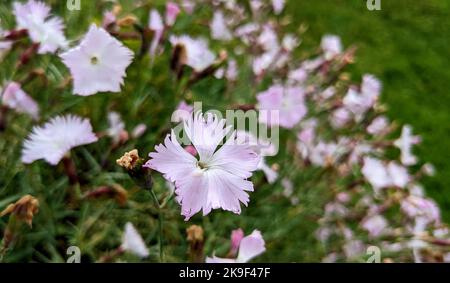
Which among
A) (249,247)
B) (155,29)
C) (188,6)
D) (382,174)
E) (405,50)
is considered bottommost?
(249,247)

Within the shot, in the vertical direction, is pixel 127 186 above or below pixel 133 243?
above

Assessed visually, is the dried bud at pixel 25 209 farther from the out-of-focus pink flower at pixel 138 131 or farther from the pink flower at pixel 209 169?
the out-of-focus pink flower at pixel 138 131

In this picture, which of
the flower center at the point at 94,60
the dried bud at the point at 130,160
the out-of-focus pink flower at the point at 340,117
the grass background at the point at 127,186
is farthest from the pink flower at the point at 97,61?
the out-of-focus pink flower at the point at 340,117

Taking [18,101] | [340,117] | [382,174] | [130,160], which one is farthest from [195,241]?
[340,117]

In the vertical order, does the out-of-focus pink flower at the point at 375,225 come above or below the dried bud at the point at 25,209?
above

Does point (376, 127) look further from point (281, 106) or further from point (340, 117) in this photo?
point (281, 106)

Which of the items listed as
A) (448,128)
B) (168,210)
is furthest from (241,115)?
(448,128)

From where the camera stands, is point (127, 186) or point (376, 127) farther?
point (376, 127)
